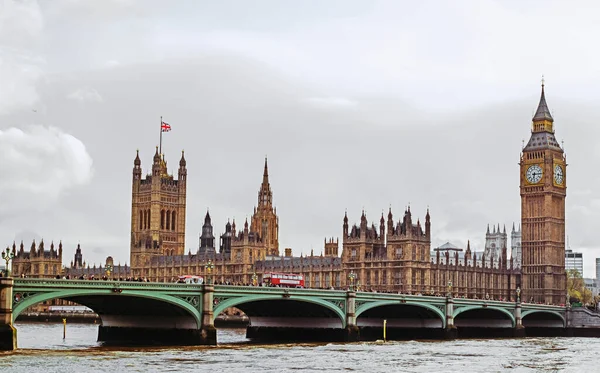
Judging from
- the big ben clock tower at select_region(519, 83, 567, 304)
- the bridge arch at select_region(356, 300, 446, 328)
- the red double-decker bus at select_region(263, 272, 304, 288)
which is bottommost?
the bridge arch at select_region(356, 300, 446, 328)

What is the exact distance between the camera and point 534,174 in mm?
182625

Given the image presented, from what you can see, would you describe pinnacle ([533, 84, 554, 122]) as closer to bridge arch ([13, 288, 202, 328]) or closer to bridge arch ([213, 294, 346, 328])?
bridge arch ([213, 294, 346, 328])

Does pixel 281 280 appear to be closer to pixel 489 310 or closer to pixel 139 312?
pixel 489 310

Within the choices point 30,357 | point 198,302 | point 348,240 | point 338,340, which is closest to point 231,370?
point 30,357

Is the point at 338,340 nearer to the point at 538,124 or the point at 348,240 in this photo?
the point at 348,240

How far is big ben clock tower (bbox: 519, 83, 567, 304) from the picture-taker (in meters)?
180

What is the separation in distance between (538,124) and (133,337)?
105m

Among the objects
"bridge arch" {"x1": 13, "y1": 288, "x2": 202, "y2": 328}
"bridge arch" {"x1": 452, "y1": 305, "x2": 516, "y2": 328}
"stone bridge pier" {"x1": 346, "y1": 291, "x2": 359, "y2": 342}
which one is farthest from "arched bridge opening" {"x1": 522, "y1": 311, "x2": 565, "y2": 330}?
"bridge arch" {"x1": 13, "y1": 288, "x2": 202, "y2": 328}

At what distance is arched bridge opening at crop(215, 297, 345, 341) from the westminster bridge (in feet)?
0.31

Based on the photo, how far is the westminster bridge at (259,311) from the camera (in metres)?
81.1

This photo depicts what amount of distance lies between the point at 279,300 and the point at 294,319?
1049cm

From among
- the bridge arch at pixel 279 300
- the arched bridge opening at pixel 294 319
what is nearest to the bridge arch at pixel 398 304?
the bridge arch at pixel 279 300

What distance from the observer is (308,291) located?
10194cm

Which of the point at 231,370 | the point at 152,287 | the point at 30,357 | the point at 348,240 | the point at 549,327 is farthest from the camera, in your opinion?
the point at 348,240
